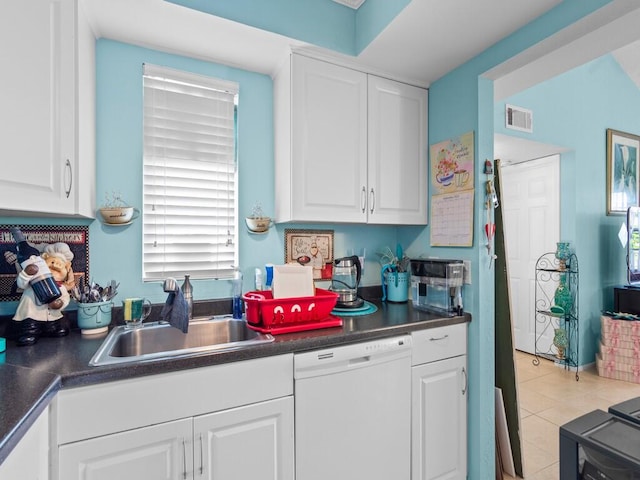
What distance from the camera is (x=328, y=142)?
5.96 ft

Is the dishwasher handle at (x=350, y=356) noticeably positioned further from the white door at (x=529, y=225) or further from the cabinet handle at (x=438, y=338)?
the white door at (x=529, y=225)

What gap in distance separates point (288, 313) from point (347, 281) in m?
0.61

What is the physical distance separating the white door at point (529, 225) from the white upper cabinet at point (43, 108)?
3.76 m

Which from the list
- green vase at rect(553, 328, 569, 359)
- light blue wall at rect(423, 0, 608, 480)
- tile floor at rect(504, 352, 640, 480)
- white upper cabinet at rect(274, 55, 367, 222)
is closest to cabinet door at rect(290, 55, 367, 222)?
white upper cabinet at rect(274, 55, 367, 222)

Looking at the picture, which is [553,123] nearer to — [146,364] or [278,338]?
[278,338]

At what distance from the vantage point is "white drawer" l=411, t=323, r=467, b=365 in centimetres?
162

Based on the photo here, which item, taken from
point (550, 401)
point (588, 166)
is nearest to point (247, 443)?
point (550, 401)

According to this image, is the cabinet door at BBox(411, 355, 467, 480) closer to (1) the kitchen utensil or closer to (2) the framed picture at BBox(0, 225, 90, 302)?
(1) the kitchen utensil

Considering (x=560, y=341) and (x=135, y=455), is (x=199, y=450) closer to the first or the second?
(x=135, y=455)

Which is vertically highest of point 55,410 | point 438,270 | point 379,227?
point 379,227

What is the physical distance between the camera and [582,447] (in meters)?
0.72

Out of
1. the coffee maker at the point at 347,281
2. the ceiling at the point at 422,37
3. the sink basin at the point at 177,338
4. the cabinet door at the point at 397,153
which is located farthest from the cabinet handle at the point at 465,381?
the ceiling at the point at 422,37

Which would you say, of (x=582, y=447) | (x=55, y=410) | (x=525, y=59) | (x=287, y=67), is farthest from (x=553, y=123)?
(x=55, y=410)

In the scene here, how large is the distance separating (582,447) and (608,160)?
3988 millimetres
